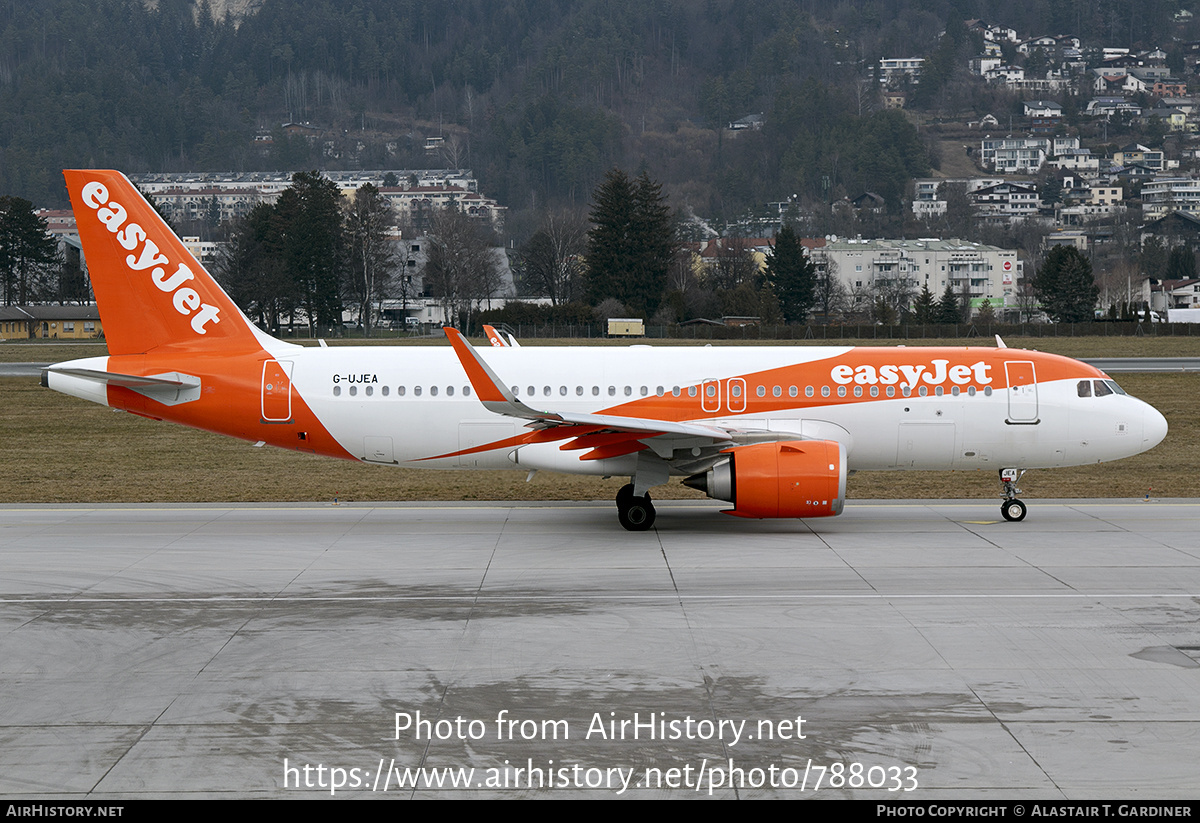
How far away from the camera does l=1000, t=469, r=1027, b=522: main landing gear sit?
911 inches

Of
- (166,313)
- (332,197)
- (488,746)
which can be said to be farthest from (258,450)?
(332,197)

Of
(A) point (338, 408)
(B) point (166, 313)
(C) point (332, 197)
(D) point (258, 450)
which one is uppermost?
(C) point (332, 197)

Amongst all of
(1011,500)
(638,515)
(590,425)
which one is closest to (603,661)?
(590,425)

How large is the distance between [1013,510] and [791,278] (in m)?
108

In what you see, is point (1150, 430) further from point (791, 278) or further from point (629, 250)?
point (791, 278)

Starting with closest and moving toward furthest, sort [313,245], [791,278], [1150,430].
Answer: [1150,430] → [313,245] → [791,278]

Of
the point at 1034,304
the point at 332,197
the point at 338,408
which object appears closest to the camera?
the point at 338,408

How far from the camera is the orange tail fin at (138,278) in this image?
23.2m

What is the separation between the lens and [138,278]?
2336cm

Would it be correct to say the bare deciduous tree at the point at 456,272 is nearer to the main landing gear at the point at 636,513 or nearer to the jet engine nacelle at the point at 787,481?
the main landing gear at the point at 636,513

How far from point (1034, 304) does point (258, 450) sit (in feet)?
478

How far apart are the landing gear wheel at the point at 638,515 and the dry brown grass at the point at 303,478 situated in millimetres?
4619

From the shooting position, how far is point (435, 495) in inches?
1096
